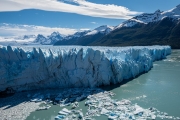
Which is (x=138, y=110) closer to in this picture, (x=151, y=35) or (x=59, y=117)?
(x=59, y=117)

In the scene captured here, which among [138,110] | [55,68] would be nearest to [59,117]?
[138,110]

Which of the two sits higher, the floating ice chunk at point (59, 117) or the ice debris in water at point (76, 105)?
the ice debris in water at point (76, 105)

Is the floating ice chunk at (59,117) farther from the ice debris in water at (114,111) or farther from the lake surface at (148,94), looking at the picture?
the lake surface at (148,94)

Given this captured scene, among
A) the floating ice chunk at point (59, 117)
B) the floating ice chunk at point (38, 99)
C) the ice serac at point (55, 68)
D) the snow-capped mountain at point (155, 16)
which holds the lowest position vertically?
the floating ice chunk at point (59, 117)

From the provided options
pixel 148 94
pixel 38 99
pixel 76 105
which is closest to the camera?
pixel 76 105

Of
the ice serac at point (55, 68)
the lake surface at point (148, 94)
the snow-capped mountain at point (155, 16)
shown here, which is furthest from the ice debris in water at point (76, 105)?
the snow-capped mountain at point (155, 16)

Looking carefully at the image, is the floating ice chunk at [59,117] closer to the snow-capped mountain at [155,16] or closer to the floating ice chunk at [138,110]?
the floating ice chunk at [138,110]

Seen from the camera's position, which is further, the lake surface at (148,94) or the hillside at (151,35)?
the hillside at (151,35)

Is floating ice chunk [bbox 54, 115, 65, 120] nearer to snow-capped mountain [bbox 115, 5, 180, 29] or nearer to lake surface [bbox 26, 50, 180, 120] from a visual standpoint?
lake surface [bbox 26, 50, 180, 120]

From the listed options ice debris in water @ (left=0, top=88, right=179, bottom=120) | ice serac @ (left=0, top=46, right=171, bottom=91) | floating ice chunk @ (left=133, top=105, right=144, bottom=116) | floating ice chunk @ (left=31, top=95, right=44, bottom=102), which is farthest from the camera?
ice serac @ (left=0, top=46, right=171, bottom=91)

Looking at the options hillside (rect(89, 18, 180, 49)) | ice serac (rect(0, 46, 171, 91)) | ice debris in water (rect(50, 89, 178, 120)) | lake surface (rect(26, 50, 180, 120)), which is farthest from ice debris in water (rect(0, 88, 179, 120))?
hillside (rect(89, 18, 180, 49))

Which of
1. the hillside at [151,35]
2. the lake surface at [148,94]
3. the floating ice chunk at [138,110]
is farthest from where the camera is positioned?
the hillside at [151,35]

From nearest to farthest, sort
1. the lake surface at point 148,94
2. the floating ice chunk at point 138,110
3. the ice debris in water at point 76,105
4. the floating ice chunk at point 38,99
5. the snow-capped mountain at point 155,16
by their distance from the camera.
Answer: the ice debris in water at point 76,105 < the floating ice chunk at point 138,110 < the lake surface at point 148,94 < the floating ice chunk at point 38,99 < the snow-capped mountain at point 155,16
